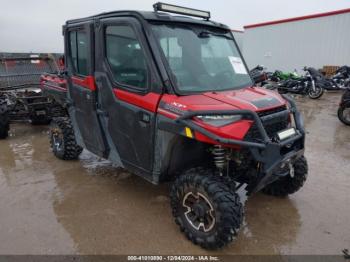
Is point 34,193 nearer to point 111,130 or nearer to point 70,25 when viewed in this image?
point 111,130

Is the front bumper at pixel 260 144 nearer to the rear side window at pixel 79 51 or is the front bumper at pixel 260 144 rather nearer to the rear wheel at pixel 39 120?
the rear side window at pixel 79 51

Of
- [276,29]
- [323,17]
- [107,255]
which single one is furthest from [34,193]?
[276,29]

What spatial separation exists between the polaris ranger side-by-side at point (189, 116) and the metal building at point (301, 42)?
46.6ft

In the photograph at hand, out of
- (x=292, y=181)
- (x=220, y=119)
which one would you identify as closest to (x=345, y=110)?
(x=292, y=181)

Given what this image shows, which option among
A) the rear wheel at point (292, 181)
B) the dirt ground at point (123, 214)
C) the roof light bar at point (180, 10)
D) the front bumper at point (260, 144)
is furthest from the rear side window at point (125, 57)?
the rear wheel at point (292, 181)

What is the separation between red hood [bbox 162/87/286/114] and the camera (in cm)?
275

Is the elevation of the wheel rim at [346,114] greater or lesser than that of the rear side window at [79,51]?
lesser

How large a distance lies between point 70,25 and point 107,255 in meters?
2.97

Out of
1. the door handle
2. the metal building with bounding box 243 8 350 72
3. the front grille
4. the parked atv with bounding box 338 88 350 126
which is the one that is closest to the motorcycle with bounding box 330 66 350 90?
the metal building with bounding box 243 8 350 72

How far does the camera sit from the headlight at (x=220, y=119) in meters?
2.64

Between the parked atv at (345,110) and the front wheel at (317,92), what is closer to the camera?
the parked atv at (345,110)

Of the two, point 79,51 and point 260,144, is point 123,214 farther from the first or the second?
point 79,51

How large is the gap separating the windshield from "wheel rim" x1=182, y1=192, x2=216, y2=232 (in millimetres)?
1036

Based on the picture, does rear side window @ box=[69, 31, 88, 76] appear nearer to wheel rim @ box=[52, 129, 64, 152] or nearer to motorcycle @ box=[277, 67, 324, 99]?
wheel rim @ box=[52, 129, 64, 152]
